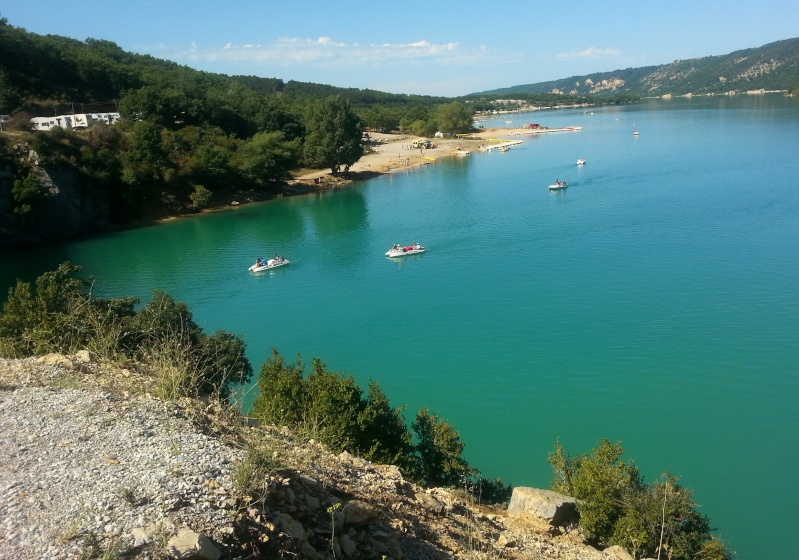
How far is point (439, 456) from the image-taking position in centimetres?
1378

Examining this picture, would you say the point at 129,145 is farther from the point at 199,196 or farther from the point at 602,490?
the point at 602,490

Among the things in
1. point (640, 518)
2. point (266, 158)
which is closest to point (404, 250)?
point (640, 518)

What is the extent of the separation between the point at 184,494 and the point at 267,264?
32578 millimetres

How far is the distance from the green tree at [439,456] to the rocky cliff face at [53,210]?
43025mm

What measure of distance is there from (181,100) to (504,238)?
4330cm

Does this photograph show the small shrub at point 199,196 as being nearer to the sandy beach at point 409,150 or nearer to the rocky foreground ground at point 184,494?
the sandy beach at point 409,150

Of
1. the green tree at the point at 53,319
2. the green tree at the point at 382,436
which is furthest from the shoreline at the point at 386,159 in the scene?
the green tree at the point at 382,436

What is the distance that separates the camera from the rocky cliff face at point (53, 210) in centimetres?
4447

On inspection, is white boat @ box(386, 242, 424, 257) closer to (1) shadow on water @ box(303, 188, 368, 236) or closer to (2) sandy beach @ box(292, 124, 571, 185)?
(1) shadow on water @ box(303, 188, 368, 236)

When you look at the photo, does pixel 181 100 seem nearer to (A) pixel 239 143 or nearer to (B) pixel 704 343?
(A) pixel 239 143

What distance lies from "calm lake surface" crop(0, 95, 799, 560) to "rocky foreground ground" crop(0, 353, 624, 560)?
26.4ft

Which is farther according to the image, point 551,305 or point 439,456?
point 551,305

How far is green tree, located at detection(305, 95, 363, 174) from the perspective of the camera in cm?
7156

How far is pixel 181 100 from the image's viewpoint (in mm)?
65688
